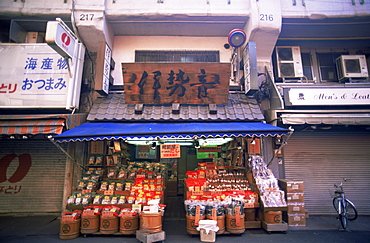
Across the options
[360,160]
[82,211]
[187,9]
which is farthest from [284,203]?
[187,9]

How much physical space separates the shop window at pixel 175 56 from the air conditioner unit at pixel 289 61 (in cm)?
279

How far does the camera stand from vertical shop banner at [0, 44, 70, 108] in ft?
24.7

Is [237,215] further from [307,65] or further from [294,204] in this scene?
[307,65]

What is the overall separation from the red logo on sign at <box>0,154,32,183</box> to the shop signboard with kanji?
5.08 meters

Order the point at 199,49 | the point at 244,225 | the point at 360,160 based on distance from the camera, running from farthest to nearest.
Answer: the point at 199,49, the point at 360,160, the point at 244,225

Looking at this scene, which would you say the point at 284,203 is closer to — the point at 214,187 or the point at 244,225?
the point at 244,225

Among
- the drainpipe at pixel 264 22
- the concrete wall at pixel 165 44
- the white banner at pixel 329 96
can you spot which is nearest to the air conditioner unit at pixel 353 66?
the white banner at pixel 329 96

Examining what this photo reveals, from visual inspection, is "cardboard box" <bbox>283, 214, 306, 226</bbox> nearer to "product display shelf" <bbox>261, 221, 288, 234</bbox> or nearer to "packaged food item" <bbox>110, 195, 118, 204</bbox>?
"product display shelf" <bbox>261, 221, 288, 234</bbox>

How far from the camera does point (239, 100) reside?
8.42 metres

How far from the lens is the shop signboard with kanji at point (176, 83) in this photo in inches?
303

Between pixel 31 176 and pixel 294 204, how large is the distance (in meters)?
10.2

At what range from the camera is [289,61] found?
9164 mm

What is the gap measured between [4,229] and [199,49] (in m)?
9.91

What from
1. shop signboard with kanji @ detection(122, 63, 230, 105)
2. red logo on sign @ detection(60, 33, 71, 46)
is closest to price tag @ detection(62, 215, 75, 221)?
shop signboard with kanji @ detection(122, 63, 230, 105)
